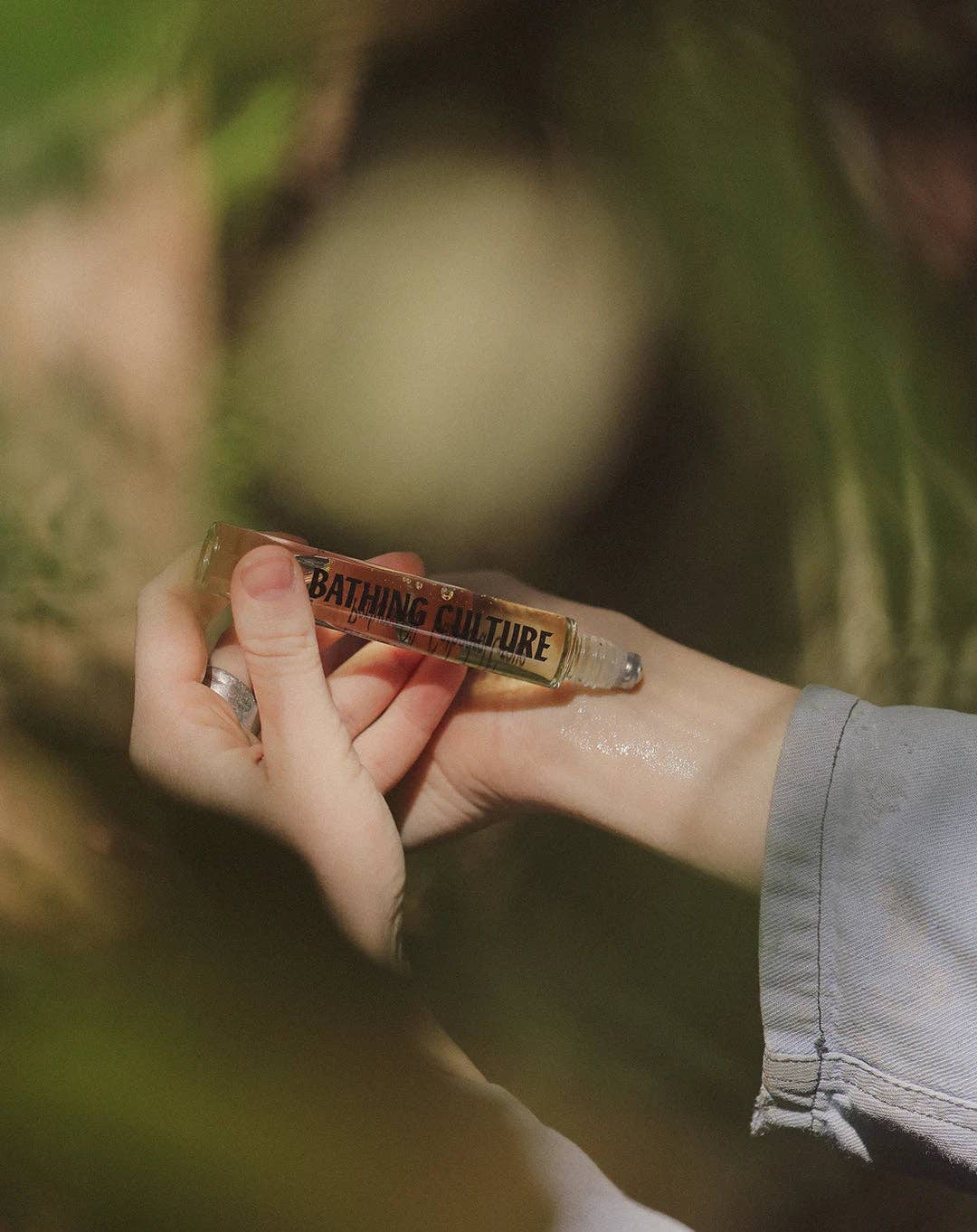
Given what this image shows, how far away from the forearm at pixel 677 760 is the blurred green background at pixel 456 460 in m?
0.02

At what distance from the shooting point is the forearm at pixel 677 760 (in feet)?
1.32

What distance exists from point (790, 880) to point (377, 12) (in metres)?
0.38

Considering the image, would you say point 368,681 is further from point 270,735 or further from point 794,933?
point 794,933

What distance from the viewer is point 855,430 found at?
452 millimetres

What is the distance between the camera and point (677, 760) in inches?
16.3

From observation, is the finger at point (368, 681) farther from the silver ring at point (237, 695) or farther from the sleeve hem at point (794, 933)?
the sleeve hem at point (794, 933)

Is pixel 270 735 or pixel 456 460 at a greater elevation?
pixel 456 460

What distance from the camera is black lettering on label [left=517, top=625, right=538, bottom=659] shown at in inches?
15.3

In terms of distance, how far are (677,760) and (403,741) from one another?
0.12 metres

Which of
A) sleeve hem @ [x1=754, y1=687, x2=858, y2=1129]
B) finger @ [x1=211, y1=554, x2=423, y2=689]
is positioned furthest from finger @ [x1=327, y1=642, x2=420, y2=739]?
sleeve hem @ [x1=754, y1=687, x2=858, y2=1129]

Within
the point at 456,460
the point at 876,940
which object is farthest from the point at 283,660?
the point at 876,940

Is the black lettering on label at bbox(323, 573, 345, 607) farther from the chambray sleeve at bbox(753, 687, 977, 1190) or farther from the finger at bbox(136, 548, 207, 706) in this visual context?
the chambray sleeve at bbox(753, 687, 977, 1190)

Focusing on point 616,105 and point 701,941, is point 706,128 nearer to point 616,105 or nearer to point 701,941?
point 616,105

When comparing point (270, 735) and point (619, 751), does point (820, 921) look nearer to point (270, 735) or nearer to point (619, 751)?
point (619, 751)
